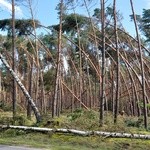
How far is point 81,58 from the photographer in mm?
44219

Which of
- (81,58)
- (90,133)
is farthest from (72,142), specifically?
(81,58)

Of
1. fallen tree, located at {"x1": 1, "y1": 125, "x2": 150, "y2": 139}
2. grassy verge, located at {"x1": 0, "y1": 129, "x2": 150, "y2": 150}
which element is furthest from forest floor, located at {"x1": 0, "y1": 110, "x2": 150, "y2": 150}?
fallen tree, located at {"x1": 1, "y1": 125, "x2": 150, "y2": 139}

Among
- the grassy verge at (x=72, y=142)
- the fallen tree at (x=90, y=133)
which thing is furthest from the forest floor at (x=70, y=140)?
the fallen tree at (x=90, y=133)

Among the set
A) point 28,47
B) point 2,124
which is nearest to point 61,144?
point 2,124

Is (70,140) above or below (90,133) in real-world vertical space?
below

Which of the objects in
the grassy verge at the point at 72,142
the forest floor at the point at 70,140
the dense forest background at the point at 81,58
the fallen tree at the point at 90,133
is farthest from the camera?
the dense forest background at the point at 81,58

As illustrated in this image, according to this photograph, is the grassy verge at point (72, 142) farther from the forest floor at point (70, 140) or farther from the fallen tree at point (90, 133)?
the fallen tree at point (90, 133)

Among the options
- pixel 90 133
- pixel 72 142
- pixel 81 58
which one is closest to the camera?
pixel 72 142

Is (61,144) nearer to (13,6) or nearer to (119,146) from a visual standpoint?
(119,146)

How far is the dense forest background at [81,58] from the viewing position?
73.7 ft

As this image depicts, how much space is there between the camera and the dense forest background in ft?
73.7

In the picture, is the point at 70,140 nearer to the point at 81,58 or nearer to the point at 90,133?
the point at 90,133

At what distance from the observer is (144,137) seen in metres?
14.8

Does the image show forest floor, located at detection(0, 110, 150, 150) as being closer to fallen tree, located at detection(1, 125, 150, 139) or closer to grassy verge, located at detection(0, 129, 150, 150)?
grassy verge, located at detection(0, 129, 150, 150)
